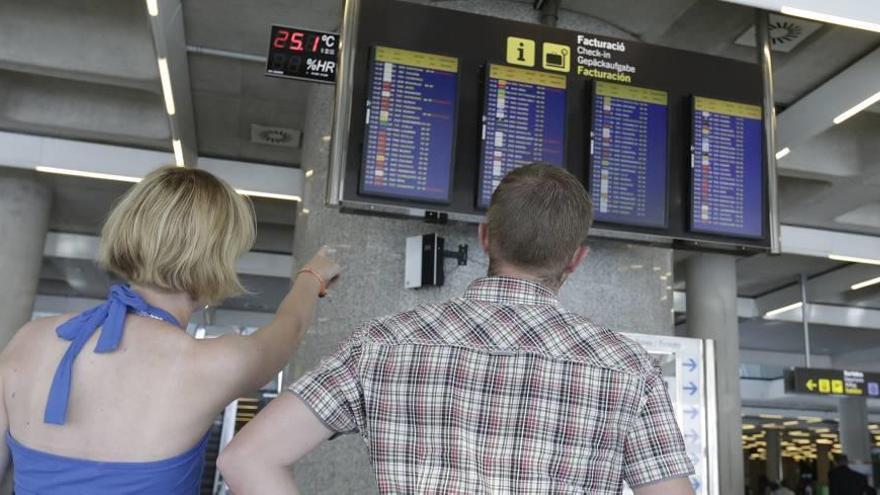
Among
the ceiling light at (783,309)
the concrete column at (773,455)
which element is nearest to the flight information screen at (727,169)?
the ceiling light at (783,309)

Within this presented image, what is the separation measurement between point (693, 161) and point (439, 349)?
2593 mm

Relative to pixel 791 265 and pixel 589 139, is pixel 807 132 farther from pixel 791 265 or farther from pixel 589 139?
pixel 791 265

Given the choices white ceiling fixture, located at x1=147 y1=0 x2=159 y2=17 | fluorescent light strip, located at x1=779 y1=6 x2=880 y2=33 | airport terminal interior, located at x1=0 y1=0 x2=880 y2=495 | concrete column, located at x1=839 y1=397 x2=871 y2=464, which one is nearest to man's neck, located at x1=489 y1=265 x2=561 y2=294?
airport terminal interior, located at x1=0 y1=0 x2=880 y2=495

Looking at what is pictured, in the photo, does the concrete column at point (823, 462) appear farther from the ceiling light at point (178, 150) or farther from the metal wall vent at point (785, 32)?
the ceiling light at point (178, 150)

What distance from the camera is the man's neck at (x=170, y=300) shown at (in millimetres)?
1502

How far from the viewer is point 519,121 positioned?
3484 mm

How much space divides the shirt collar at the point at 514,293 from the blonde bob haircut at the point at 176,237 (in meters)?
0.44

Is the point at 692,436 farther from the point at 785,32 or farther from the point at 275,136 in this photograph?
the point at 275,136

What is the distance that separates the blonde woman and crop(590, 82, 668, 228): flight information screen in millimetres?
2242

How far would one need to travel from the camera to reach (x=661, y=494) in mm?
1323

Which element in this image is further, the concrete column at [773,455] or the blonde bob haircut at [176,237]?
the concrete column at [773,455]

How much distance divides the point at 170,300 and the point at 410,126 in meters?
1.97

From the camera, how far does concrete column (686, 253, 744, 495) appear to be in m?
8.95

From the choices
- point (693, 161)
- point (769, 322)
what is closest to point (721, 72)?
point (693, 161)
